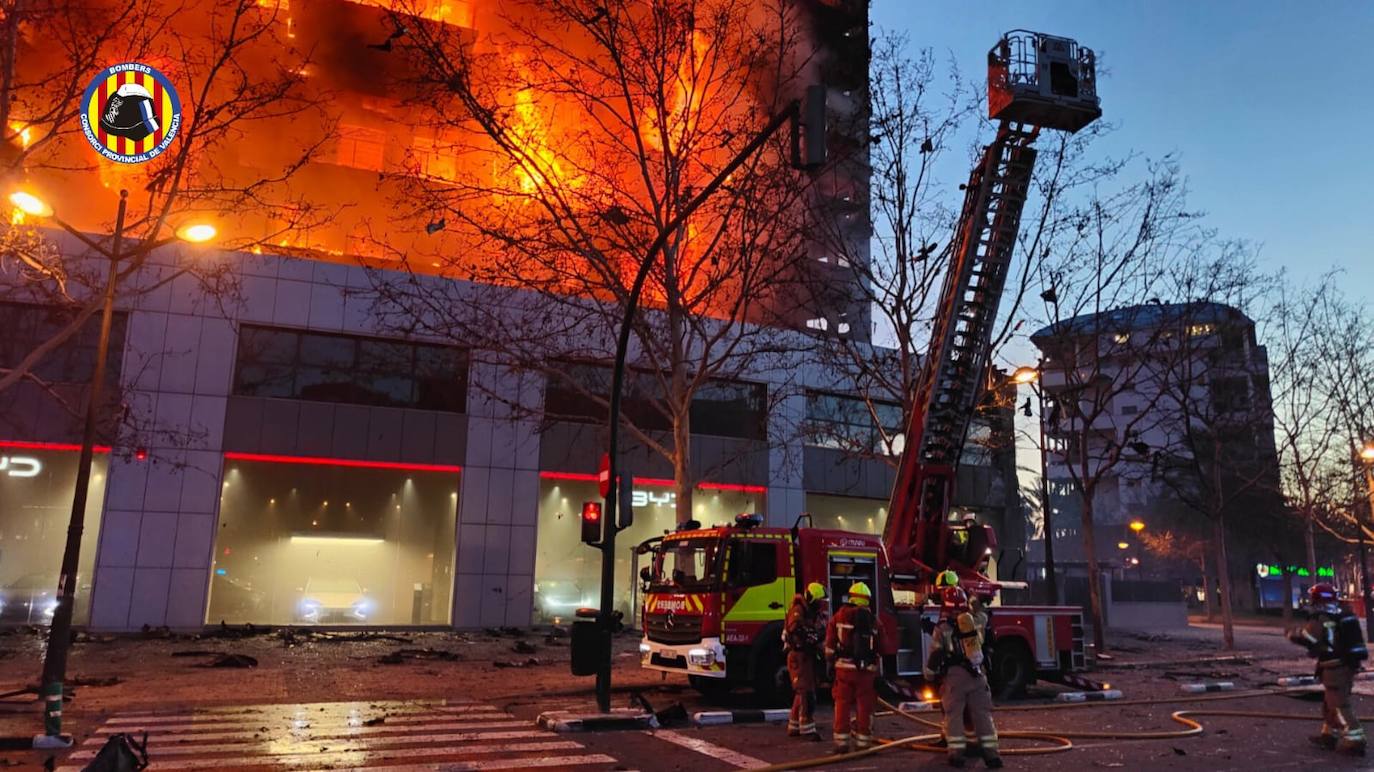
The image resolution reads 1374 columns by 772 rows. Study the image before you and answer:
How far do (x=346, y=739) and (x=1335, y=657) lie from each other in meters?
10.6

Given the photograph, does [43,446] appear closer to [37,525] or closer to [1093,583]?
[37,525]

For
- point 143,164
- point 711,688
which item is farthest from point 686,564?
point 143,164

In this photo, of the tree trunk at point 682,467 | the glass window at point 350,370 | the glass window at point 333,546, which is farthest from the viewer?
the glass window at point 350,370

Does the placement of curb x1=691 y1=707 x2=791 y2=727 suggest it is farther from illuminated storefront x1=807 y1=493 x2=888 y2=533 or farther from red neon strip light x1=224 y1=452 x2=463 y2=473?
illuminated storefront x1=807 y1=493 x2=888 y2=533

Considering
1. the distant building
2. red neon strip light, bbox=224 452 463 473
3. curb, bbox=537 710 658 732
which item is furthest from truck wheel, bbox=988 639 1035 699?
red neon strip light, bbox=224 452 463 473

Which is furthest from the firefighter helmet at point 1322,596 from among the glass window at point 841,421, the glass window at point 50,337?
the glass window at point 50,337

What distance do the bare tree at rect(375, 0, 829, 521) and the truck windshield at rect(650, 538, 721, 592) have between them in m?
2.54

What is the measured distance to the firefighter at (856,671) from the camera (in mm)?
9109

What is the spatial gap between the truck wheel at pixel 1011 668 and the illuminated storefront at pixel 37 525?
770 inches

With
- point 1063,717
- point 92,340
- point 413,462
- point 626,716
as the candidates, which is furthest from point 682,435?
point 92,340

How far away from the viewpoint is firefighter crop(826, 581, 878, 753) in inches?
359

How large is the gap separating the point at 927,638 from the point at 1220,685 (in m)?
6.13

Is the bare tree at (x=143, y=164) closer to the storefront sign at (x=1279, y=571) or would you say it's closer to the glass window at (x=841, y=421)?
the glass window at (x=841, y=421)

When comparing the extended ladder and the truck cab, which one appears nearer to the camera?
the truck cab
